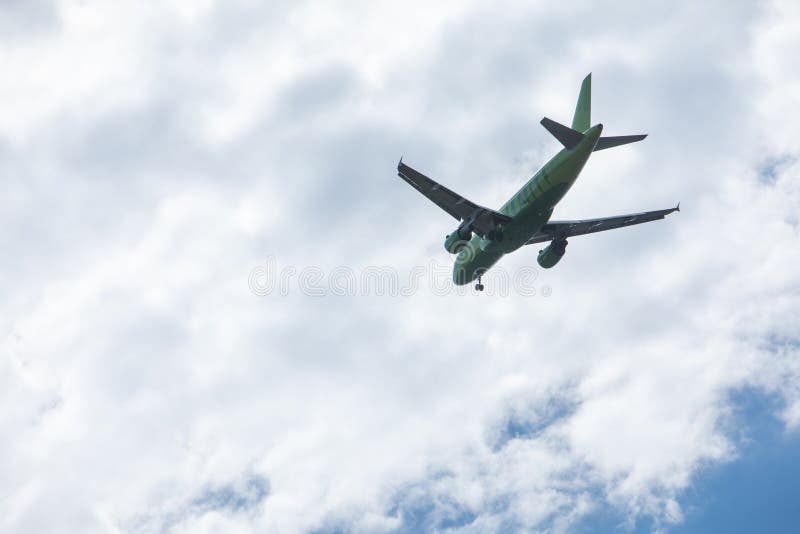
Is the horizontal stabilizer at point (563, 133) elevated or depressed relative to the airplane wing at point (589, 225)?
depressed

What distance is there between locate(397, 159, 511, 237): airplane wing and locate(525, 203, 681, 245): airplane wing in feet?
16.0

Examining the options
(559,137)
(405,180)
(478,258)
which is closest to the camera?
(559,137)

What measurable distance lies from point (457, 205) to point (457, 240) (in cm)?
268

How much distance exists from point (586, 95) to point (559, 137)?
457 cm

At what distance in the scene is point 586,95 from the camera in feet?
147

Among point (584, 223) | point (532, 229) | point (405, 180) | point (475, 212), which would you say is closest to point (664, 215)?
point (584, 223)

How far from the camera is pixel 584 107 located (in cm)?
4481

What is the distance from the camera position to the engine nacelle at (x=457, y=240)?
154 feet

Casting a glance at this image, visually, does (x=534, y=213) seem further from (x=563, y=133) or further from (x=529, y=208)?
(x=563, y=133)

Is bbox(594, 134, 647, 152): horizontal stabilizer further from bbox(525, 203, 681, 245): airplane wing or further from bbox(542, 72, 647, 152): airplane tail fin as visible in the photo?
bbox(525, 203, 681, 245): airplane wing

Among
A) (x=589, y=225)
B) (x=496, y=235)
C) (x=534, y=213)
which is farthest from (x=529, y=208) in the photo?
(x=589, y=225)

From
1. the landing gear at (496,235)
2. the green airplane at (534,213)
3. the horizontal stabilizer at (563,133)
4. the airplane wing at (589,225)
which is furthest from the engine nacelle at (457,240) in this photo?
the horizontal stabilizer at (563,133)

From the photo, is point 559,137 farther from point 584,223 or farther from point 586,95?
point 584,223

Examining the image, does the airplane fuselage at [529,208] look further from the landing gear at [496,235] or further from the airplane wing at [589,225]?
the airplane wing at [589,225]
